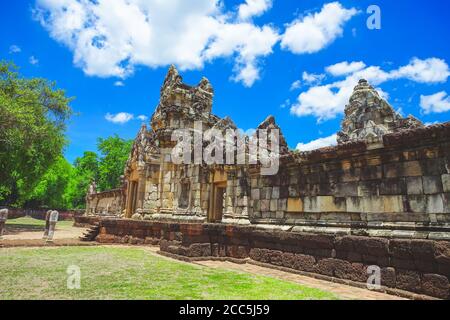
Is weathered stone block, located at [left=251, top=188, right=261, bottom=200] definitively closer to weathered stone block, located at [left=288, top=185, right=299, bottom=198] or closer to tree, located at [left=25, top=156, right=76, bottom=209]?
weathered stone block, located at [left=288, top=185, right=299, bottom=198]

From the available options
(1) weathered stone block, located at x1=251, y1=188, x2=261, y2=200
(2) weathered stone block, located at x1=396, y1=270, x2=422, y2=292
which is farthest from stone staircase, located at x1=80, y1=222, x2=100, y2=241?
(2) weathered stone block, located at x1=396, y1=270, x2=422, y2=292

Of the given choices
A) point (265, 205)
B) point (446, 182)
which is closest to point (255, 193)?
point (265, 205)

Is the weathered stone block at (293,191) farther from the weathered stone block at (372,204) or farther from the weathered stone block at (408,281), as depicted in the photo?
the weathered stone block at (408,281)

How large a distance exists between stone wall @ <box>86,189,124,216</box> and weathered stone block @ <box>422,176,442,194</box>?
22335mm

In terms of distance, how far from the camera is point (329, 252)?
6.37m

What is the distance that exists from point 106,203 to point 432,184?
28.7 metres

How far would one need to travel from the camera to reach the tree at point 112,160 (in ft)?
151

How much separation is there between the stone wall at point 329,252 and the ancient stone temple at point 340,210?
0.02m

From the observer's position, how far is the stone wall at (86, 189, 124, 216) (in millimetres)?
26953

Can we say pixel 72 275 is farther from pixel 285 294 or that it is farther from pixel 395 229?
pixel 395 229
